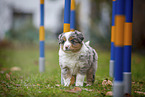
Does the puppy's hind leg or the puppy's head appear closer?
the puppy's head

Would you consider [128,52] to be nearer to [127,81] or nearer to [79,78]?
[127,81]

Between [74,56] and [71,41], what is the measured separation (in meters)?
0.23

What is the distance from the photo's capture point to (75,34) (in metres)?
2.67

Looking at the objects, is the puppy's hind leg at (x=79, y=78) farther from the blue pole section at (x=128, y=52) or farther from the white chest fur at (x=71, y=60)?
the blue pole section at (x=128, y=52)

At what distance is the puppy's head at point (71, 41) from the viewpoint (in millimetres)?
2605

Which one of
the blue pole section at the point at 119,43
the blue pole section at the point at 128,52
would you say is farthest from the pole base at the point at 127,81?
the blue pole section at the point at 119,43

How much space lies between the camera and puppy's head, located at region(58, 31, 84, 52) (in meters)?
2.61

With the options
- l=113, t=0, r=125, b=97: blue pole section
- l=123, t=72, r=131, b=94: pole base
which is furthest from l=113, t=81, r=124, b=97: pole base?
l=123, t=72, r=131, b=94: pole base

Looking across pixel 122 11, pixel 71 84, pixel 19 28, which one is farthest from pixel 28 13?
pixel 122 11

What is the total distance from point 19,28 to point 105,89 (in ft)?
34.5

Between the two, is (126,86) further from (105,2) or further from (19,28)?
(19,28)

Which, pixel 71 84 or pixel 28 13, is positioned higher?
pixel 28 13

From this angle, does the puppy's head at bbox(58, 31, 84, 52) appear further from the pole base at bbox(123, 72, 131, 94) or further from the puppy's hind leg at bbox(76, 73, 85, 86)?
the pole base at bbox(123, 72, 131, 94)

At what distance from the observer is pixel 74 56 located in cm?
274
